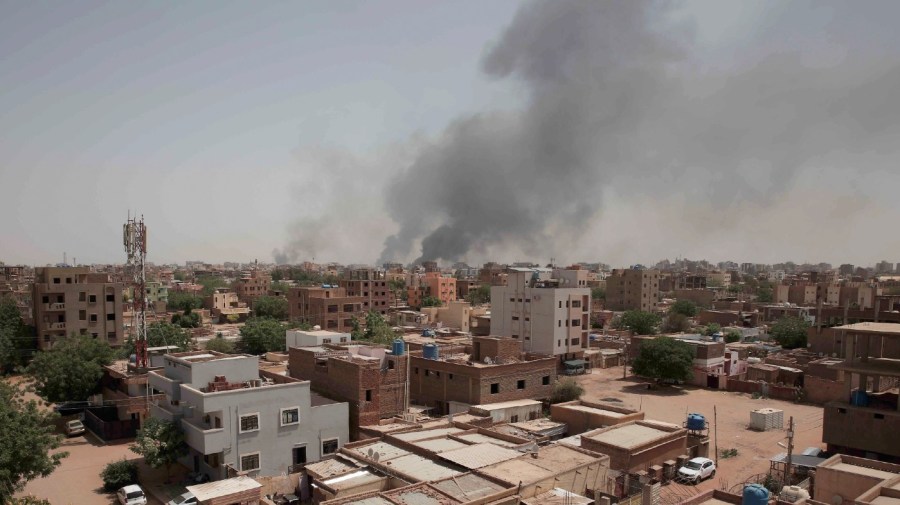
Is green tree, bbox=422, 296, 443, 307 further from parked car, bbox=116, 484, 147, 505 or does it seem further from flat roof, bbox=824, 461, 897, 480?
flat roof, bbox=824, 461, 897, 480

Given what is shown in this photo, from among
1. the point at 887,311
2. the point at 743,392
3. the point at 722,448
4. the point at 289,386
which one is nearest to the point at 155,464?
the point at 289,386

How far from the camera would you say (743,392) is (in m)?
40.9

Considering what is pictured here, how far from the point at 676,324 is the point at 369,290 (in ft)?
134

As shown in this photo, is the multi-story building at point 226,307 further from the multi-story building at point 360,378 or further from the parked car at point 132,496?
the parked car at point 132,496

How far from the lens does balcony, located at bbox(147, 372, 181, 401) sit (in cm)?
2342

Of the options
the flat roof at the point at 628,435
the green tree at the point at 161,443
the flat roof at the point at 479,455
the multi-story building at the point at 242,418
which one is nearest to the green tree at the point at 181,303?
the multi-story building at the point at 242,418

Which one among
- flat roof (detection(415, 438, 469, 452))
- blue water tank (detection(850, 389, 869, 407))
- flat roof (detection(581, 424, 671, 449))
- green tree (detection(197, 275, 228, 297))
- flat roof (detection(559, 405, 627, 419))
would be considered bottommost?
green tree (detection(197, 275, 228, 297))

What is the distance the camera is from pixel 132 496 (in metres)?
20.3

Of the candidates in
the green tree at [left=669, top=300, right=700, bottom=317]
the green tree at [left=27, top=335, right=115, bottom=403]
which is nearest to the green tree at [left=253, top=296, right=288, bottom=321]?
the green tree at [left=27, top=335, right=115, bottom=403]

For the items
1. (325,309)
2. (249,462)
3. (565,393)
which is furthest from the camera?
(325,309)

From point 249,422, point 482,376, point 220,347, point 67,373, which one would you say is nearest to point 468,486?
point 249,422

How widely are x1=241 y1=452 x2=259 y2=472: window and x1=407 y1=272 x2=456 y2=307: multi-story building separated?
72950 millimetres

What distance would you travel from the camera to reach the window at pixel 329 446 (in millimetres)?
23516

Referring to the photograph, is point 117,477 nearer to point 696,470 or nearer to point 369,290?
point 696,470
